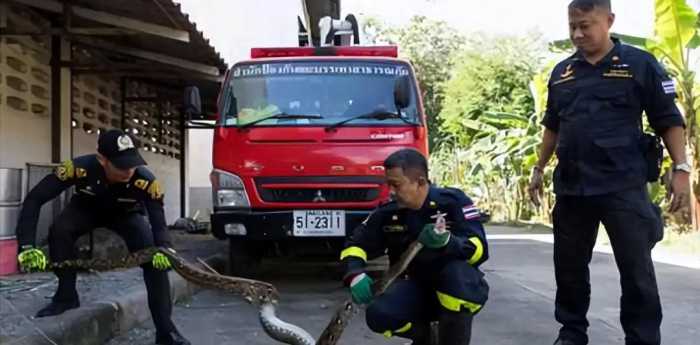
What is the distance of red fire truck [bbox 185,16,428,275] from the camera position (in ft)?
19.3

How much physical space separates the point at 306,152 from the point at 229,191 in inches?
28.3

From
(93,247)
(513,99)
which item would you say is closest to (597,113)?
(93,247)

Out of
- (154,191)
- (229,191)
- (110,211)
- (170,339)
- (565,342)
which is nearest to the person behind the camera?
(565,342)

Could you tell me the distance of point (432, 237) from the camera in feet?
9.07

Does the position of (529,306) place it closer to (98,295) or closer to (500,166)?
(98,295)

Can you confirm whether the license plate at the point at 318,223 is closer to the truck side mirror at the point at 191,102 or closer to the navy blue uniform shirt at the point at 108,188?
the truck side mirror at the point at 191,102

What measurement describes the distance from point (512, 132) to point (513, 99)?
6.65 meters

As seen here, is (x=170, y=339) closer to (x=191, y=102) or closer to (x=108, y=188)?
(x=108, y=188)

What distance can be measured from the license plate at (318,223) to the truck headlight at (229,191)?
1.48 feet

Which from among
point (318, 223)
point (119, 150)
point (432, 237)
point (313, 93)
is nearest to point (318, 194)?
point (318, 223)

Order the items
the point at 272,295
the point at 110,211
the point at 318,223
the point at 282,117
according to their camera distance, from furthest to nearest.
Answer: the point at 282,117 < the point at 318,223 < the point at 110,211 < the point at 272,295

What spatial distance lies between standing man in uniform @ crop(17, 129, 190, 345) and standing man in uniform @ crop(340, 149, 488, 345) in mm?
1313

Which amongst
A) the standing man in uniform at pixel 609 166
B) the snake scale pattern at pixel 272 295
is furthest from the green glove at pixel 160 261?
the standing man in uniform at pixel 609 166

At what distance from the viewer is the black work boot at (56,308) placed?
414 cm
